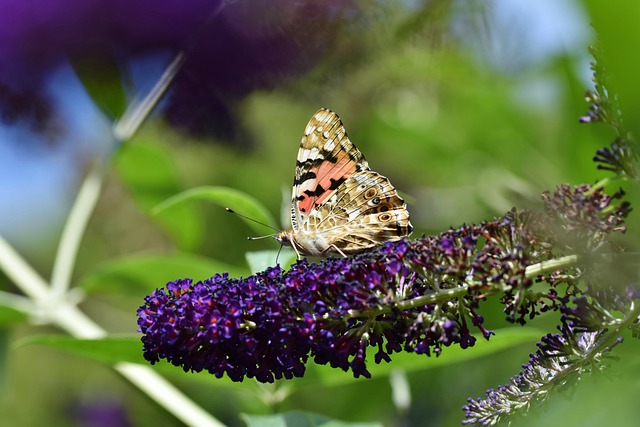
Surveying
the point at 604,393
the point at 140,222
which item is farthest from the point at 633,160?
the point at 140,222

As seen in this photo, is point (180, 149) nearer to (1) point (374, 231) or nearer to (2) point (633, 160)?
(1) point (374, 231)

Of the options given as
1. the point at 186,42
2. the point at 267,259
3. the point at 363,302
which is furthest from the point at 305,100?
the point at 363,302

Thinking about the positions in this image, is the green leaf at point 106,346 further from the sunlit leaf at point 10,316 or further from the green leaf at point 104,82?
the green leaf at point 104,82

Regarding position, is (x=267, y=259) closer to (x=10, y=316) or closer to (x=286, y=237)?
(x=286, y=237)

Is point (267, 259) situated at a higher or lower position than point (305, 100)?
lower

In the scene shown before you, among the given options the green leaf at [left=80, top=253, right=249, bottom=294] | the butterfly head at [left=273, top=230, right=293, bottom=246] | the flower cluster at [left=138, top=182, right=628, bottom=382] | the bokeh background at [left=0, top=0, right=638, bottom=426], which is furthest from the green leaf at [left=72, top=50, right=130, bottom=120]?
the flower cluster at [left=138, top=182, right=628, bottom=382]

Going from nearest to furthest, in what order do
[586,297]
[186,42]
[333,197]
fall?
[586,297], [333,197], [186,42]

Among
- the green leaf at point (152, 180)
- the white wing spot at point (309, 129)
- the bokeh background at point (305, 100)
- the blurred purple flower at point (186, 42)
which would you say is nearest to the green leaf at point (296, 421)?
the bokeh background at point (305, 100)

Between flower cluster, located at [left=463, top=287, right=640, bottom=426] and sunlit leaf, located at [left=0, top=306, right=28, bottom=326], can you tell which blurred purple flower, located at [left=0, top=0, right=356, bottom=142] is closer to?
sunlit leaf, located at [left=0, top=306, right=28, bottom=326]
